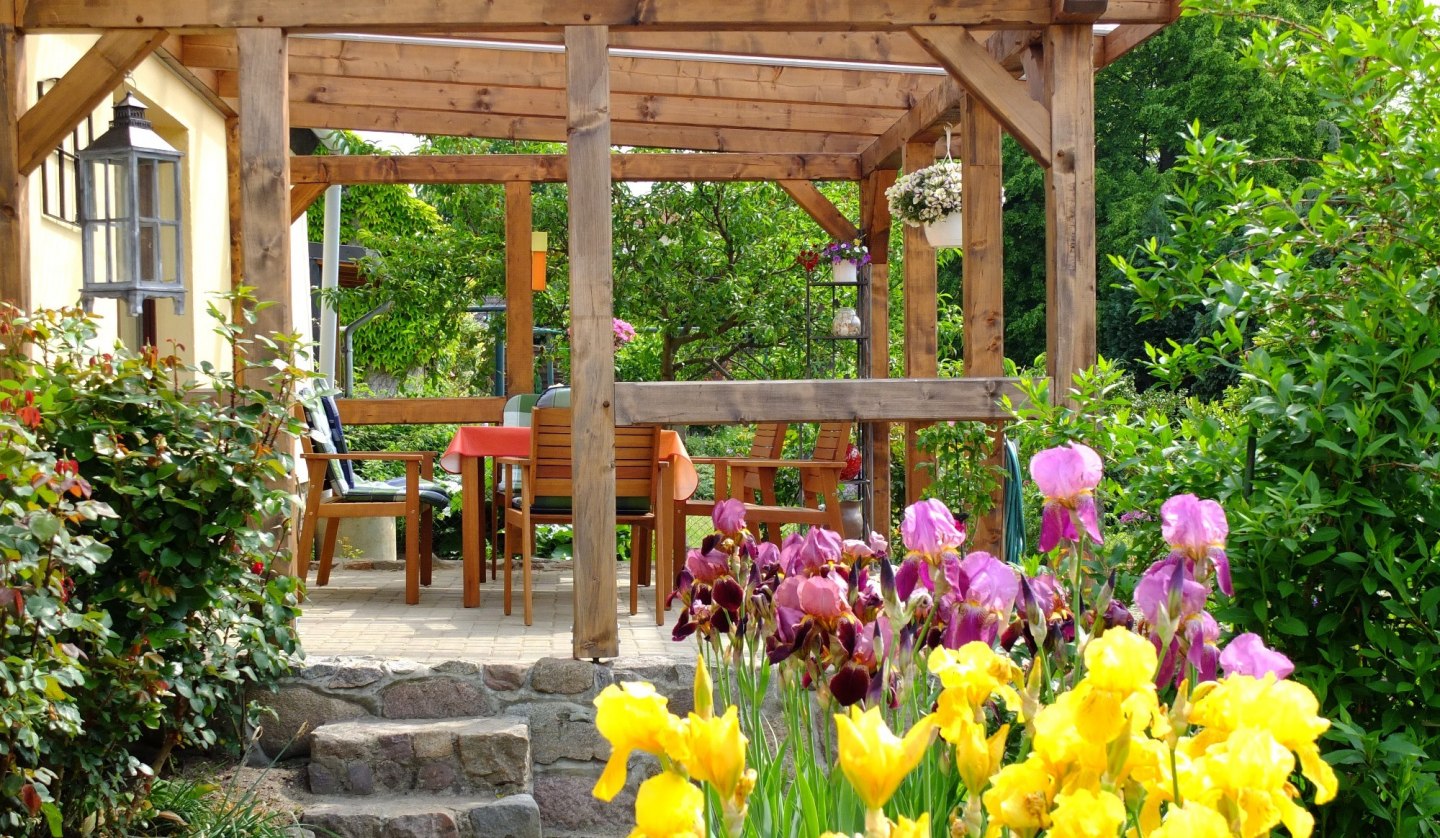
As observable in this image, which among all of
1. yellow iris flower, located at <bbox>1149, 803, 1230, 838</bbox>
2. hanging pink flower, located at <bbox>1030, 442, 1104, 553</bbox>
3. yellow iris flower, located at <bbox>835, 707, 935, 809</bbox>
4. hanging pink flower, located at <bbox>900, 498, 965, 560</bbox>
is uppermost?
hanging pink flower, located at <bbox>1030, 442, 1104, 553</bbox>

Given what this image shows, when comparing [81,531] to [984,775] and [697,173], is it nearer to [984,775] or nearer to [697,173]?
[984,775]

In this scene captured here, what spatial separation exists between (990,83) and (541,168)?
11.5 feet

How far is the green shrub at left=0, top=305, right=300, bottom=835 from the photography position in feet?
10.8

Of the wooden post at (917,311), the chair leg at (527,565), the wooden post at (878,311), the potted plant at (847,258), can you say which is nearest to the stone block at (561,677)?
the chair leg at (527,565)

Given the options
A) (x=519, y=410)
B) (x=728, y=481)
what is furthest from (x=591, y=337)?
(x=519, y=410)

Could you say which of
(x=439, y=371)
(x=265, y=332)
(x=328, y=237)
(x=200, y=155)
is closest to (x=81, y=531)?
(x=265, y=332)

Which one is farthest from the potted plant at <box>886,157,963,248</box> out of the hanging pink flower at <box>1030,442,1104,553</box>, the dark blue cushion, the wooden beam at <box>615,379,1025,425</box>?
the hanging pink flower at <box>1030,442,1104,553</box>

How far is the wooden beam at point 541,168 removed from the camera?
24.7ft

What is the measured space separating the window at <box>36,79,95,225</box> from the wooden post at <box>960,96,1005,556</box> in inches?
138

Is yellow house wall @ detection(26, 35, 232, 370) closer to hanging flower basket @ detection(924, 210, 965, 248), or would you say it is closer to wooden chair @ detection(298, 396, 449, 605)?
wooden chair @ detection(298, 396, 449, 605)

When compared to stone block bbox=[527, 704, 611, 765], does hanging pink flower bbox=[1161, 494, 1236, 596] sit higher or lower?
higher

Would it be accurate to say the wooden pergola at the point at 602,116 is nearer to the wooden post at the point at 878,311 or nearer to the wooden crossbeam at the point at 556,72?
the wooden crossbeam at the point at 556,72

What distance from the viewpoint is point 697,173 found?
25.6ft

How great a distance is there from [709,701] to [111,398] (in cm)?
295
